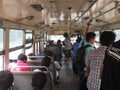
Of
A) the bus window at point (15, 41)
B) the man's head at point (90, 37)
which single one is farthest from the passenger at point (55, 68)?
the man's head at point (90, 37)

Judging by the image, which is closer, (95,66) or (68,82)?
(95,66)

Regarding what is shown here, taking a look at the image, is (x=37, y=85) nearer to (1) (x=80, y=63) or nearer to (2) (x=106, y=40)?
(2) (x=106, y=40)

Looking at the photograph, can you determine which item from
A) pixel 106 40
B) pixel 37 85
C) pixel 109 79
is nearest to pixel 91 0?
pixel 106 40

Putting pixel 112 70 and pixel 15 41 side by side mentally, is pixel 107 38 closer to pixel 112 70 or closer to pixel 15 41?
pixel 112 70

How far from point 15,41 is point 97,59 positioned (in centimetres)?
349

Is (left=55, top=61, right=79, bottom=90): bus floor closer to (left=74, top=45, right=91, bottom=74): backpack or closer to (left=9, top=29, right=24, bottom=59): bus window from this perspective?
(left=9, top=29, right=24, bottom=59): bus window

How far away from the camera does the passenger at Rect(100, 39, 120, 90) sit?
2.55m

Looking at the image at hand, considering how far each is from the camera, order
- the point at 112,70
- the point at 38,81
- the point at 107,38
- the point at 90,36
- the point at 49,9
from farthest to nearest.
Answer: the point at 49,9 → the point at 90,36 → the point at 38,81 → the point at 107,38 → the point at 112,70

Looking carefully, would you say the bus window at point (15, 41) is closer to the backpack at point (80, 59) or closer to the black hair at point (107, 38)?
the backpack at point (80, 59)

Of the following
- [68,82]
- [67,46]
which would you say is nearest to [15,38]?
[68,82]

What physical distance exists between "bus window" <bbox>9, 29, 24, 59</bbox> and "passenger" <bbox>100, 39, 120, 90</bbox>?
3.37 metres

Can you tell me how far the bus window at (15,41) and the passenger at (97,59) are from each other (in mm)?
2736

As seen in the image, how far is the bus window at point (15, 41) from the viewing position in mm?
5814

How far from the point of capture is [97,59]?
323 cm
